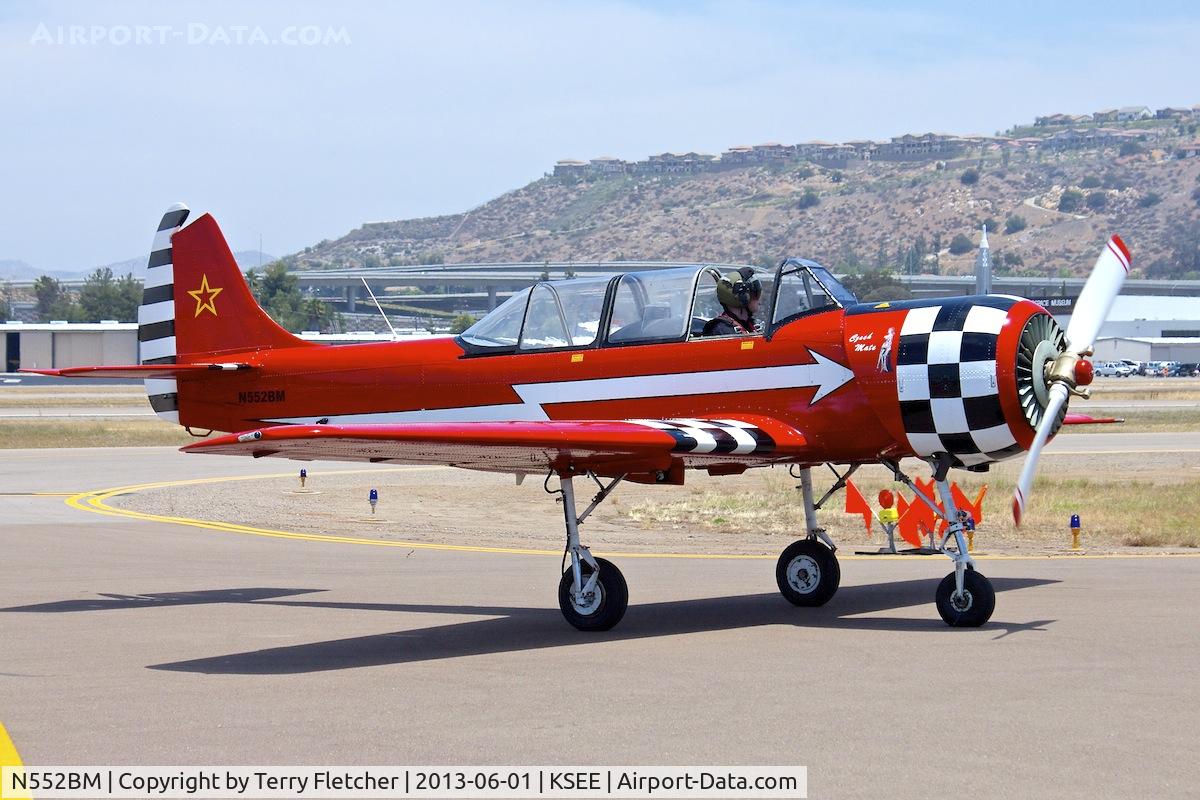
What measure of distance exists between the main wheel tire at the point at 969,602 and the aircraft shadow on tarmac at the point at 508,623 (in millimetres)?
134

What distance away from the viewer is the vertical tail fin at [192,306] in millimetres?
15094

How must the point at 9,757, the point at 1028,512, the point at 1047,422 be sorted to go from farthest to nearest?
1. the point at 1028,512
2. the point at 1047,422
3. the point at 9,757

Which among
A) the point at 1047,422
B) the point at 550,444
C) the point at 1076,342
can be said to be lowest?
the point at 550,444

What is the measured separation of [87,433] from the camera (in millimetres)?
46094

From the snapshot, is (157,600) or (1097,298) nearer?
(1097,298)

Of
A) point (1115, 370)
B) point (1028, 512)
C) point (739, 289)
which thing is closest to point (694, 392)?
point (739, 289)

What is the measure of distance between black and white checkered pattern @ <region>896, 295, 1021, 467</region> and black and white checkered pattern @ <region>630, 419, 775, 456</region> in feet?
3.80

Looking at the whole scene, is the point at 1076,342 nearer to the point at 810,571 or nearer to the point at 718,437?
the point at 718,437

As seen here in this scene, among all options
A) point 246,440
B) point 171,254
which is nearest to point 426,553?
point 171,254

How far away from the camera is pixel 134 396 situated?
86875 mm

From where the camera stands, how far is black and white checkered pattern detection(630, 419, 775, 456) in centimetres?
1062

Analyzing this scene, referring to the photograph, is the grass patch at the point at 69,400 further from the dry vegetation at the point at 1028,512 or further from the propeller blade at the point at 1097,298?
the propeller blade at the point at 1097,298

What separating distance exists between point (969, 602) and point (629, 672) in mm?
3022
